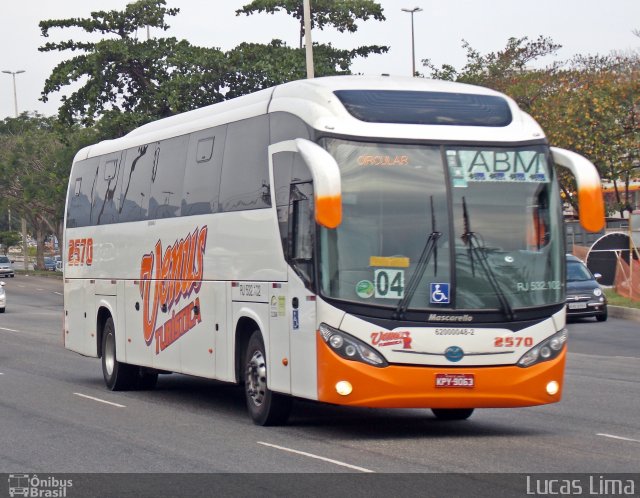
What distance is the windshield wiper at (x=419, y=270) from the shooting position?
39.6 ft

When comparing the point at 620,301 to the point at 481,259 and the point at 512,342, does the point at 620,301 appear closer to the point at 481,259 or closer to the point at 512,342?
the point at 512,342

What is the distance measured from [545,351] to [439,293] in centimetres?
122

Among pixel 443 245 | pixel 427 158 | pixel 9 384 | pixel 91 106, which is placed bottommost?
pixel 9 384

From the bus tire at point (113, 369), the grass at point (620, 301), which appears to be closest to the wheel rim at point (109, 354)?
the bus tire at point (113, 369)

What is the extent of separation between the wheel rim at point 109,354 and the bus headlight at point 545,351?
800 cm

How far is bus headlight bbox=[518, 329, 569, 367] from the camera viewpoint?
40.7ft

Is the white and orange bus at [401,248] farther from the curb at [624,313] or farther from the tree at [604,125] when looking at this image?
the tree at [604,125]

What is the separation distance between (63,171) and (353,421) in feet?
210

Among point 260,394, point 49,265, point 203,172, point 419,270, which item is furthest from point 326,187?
point 49,265

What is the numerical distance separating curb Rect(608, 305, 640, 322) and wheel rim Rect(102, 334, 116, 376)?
18424 millimetres

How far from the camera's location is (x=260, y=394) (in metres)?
13.7
